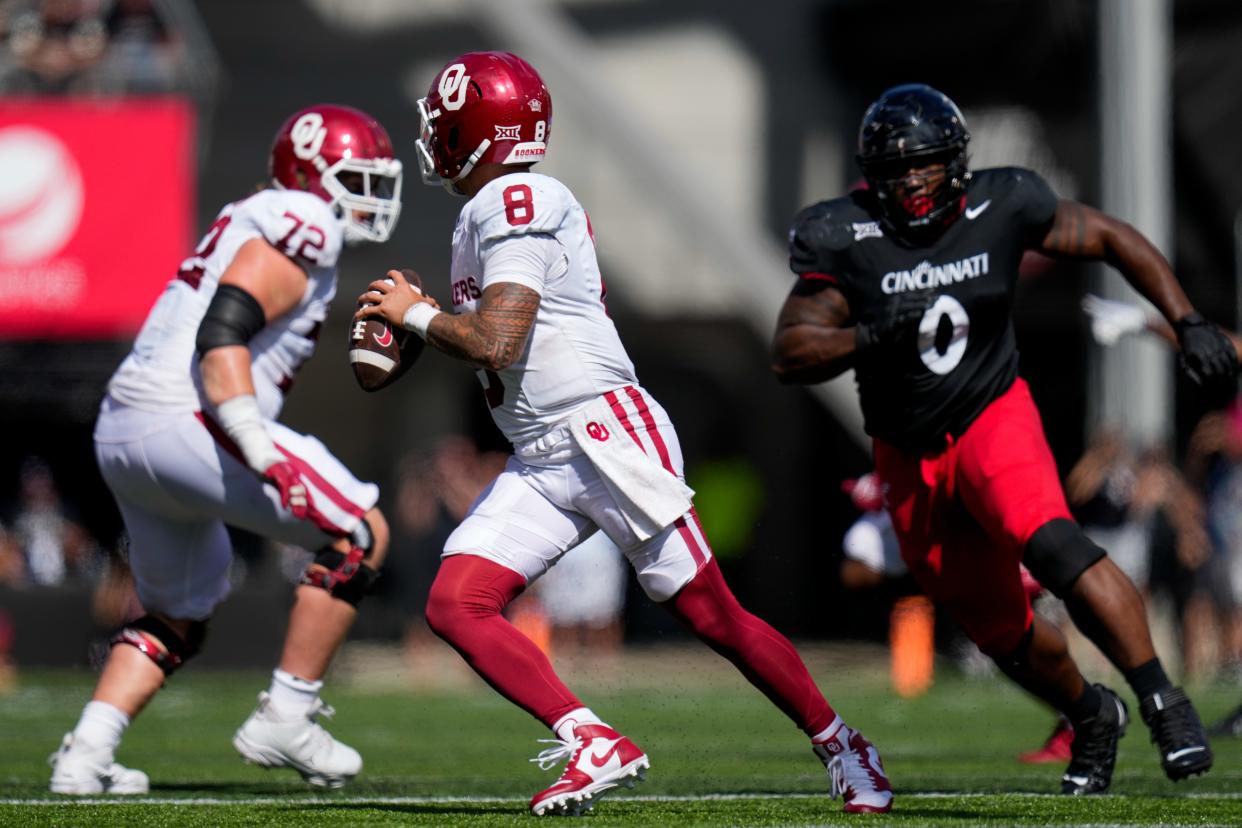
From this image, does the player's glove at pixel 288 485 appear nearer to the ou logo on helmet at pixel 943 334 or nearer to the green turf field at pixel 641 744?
the green turf field at pixel 641 744

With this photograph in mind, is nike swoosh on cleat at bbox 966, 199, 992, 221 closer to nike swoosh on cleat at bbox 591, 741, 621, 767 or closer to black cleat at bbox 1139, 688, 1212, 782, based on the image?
black cleat at bbox 1139, 688, 1212, 782

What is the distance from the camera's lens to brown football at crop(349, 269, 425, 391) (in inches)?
188

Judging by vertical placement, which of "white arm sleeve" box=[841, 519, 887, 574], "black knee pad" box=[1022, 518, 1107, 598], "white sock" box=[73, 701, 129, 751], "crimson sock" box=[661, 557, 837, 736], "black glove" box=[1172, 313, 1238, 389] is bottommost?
"white sock" box=[73, 701, 129, 751]

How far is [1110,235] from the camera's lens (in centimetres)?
548

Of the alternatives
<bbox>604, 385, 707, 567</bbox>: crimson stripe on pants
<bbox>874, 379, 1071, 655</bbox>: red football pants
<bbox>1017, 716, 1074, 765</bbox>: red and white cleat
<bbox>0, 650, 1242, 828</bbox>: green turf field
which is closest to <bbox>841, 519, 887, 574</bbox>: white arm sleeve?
<bbox>0, 650, 1242, 828</bbox>: green turf field

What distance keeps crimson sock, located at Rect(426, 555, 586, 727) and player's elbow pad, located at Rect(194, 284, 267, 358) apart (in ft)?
4.13

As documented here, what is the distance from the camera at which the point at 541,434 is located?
16.0 ft

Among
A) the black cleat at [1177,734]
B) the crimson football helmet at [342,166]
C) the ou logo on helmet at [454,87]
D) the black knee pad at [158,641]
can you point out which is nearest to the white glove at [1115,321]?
the black cleat at [1177,734]

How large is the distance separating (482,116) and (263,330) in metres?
1.33

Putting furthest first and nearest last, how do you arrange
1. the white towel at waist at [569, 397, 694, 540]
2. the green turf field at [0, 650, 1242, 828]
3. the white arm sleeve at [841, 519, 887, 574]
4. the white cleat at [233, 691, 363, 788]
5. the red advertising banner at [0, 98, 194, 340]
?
1. the red advertising banner at [0, 98, 194, 340]
2. the white arm sleeve at [841, 519, 887, 574]
3. the white cleat at [233, 691, 363, 788]
4. the green turf field at [0, 650, 1242, 828]
5. the white towel at waist at [569, 397, 694, 540]

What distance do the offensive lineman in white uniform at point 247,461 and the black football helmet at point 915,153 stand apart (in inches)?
63.0

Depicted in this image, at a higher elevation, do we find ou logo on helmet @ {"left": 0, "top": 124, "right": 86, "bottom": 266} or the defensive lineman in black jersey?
ou logo on helmet @ {"left": 0, "top": 124, "right": 86, "bottom": 266}

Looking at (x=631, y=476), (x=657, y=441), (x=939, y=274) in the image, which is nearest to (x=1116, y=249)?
(x=939, y=274)

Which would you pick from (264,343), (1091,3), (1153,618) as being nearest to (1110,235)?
(264,343)
